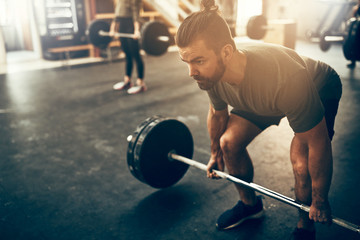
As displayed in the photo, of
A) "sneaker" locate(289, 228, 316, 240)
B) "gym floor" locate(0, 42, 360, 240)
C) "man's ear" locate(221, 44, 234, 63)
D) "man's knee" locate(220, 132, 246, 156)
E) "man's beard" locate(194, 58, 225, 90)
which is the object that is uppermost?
"man's ear" locate(221, 44, 234, 63)

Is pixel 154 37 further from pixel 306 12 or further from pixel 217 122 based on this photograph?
pixel 306 12

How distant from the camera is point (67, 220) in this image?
136cm

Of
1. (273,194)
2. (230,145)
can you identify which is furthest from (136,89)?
(273,194)

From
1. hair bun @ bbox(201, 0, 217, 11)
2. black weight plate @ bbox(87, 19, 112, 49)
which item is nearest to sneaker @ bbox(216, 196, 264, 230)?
hair bun @ bbox(201, 0, 217, 11)

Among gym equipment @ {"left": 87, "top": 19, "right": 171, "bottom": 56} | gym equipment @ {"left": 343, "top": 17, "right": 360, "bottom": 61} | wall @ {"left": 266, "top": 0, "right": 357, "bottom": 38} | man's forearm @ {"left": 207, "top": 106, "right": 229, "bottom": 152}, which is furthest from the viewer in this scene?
wall @ {"left": 266, "top": 0, "right": 357, "bottom": 38}

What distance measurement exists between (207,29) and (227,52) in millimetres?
90

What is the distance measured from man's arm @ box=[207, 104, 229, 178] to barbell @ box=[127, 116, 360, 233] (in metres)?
0.05

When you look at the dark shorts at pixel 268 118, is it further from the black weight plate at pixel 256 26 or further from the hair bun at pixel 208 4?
the black weight plate at pixel 256 26

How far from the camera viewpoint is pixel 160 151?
1.42m

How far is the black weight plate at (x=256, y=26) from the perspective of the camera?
3.59 m

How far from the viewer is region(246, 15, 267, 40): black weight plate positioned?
3594 mm

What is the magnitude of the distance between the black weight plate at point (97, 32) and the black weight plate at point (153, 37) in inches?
37.6

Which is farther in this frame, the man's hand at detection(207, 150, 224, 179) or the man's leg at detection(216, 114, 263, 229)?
the man's hand at detection(207, 150, 224, 179)

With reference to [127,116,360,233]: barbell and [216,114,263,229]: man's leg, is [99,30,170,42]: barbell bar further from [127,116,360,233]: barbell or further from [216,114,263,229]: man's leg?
[216,114,263,229]: man's leg
